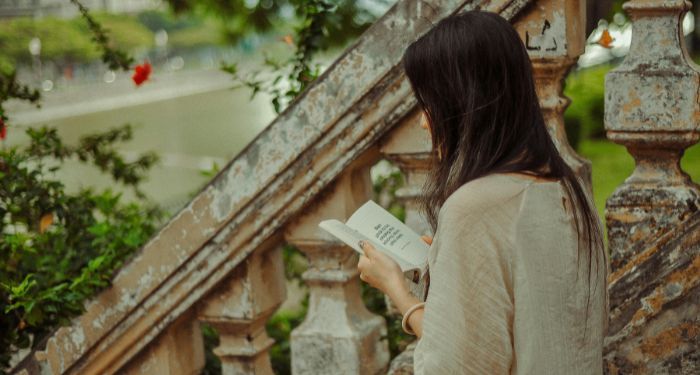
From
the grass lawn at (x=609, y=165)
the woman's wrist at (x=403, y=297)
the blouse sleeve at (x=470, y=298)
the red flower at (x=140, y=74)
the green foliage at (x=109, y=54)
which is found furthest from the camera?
the grass lawn at (x=609, y=165)

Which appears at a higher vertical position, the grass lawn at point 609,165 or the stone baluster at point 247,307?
the stone baluster at point 247,307

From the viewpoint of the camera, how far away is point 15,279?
3340 millimetres

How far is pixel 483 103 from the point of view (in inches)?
72.3

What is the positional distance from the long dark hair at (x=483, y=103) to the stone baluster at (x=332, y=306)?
2.81 feet

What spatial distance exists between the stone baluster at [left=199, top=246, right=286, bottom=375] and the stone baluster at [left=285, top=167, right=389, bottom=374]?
0.13 meters

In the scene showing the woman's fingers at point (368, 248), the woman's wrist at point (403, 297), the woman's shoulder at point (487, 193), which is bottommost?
the woman's wrist at point (403, 297)

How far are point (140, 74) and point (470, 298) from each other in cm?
278

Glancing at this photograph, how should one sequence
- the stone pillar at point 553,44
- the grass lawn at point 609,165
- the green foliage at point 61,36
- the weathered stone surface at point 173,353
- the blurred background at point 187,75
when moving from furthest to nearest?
1. the green foliage at point 61,36
2. the grass lawn at point 609,165
3. the blurred background at point 187,75
4. the weathered stone surface at point 173,353
5. the stone pillar at point 553,44

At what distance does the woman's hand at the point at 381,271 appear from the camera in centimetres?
208

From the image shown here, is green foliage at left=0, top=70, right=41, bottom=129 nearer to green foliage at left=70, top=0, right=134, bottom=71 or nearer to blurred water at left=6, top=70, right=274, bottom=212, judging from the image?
green foliage at left=70, top=0, right=134, bottom=71

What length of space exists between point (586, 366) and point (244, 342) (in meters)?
1.31

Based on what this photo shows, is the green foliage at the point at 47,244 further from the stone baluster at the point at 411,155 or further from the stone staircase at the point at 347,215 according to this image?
the stone baluster at the point at 411,155

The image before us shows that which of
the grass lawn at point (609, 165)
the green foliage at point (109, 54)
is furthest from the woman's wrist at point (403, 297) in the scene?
the grass lawn at point (609, 165)

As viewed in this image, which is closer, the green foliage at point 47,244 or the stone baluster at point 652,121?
the stone baluster at point 652,121
